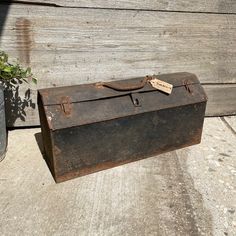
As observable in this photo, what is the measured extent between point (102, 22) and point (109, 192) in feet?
4.87

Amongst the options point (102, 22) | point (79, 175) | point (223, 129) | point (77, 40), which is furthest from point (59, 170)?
point (223, 129)

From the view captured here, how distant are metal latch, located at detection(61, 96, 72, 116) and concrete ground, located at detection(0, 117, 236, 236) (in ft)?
1.78

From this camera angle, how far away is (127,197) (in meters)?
2.23

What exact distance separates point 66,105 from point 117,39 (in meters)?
1.00

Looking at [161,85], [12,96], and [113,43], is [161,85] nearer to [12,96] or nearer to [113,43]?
[113,43]

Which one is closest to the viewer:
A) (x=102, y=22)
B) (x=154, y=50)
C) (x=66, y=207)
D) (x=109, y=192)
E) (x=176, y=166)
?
(x=66, y=207)

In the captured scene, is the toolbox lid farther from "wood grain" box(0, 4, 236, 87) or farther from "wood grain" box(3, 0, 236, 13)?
"wood grain" box(3, 0, 236, 13)

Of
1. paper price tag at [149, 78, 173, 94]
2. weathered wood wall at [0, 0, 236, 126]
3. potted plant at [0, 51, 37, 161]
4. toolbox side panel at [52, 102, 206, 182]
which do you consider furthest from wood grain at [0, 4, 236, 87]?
toolbox side panel at [52, 102, 206, 182]

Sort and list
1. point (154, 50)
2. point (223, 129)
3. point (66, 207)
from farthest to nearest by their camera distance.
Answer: point (223, 129) → point (154, 50) → point (66, 207)

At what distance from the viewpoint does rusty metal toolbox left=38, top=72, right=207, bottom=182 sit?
2227 millimetres

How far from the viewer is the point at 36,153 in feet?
8.95

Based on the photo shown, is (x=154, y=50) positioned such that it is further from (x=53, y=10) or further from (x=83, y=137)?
(x=83, y=137)

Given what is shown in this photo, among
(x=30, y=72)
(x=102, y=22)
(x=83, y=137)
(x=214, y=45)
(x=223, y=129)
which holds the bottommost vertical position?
(x=223, y=129)

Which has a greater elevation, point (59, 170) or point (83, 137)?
point (83, 137)
